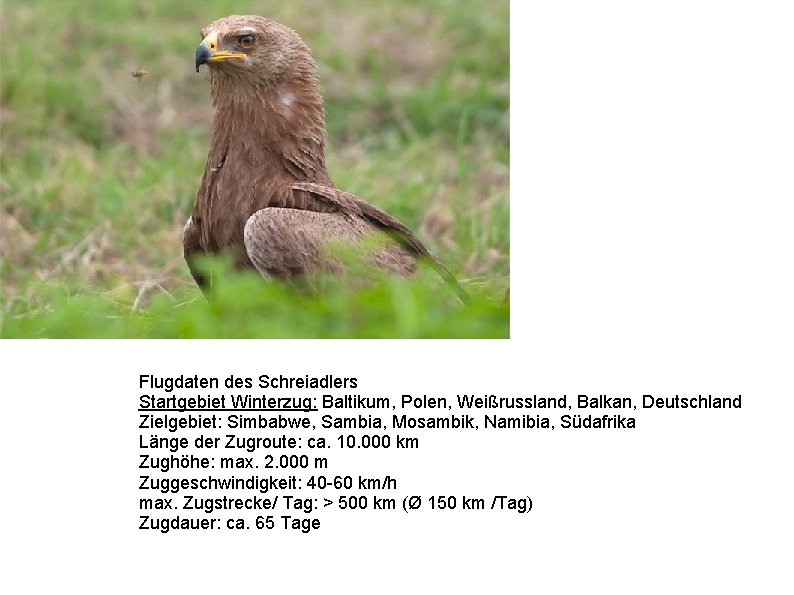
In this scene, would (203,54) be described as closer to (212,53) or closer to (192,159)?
(212,53)

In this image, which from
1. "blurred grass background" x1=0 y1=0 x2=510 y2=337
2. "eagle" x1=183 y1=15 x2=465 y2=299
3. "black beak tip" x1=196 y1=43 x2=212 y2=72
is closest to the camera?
"blurred grass background" x1=0 y1=0 x2=510 y2=337

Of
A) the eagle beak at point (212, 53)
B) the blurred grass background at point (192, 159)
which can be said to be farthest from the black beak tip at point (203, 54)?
the blurred grass background at point (192, 159)

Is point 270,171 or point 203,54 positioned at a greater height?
point 203,54

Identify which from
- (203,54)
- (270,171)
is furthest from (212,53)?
(270,171)

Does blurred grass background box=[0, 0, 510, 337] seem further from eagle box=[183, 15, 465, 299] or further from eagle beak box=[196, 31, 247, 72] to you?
eagle beak box=[196, 31, 247, 72]

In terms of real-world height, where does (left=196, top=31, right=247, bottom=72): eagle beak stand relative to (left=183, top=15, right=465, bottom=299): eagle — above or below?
above

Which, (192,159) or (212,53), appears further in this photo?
(192,159)

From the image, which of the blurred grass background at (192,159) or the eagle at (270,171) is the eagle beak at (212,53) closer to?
the eagle at (270,171)

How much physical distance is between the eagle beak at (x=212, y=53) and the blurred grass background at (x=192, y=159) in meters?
0.89

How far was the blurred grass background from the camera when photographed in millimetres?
4477

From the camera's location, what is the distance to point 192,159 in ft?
26.1

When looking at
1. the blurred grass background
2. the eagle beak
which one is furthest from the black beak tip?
the blurred grass background

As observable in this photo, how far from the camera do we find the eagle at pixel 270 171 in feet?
16.4

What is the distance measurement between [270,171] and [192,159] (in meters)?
2.87
